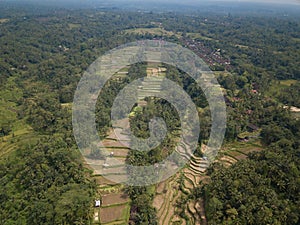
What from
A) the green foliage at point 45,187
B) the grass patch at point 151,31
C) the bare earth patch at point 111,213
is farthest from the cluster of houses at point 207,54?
the bare earth patch at point 111,213

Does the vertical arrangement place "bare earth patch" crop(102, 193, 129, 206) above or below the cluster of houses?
below

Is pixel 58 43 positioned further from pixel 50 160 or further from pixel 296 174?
pixel 296 174

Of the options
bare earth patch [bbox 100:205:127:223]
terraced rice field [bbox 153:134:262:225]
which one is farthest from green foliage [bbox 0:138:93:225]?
terraced rice field [bbox 153:134:262:225]

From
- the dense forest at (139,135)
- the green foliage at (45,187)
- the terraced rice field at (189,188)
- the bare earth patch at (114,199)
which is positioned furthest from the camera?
the bare earth patch at (114,199)

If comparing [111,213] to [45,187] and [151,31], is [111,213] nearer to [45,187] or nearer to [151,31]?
[45,187]

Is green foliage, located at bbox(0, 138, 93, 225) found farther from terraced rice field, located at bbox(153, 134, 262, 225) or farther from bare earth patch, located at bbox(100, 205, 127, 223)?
A: terraced rice field, located at bbox(153, 134, 262, 225)

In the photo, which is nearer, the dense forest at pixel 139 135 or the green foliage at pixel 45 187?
the green foliage at pixel 45 187

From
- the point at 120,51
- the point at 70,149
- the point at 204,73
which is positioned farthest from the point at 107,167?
the point at 120,51

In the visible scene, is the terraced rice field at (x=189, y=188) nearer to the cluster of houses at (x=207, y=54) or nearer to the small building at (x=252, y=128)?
the small building at (x=252, y=128)

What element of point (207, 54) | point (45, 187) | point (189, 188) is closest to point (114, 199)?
point (45, 187)
